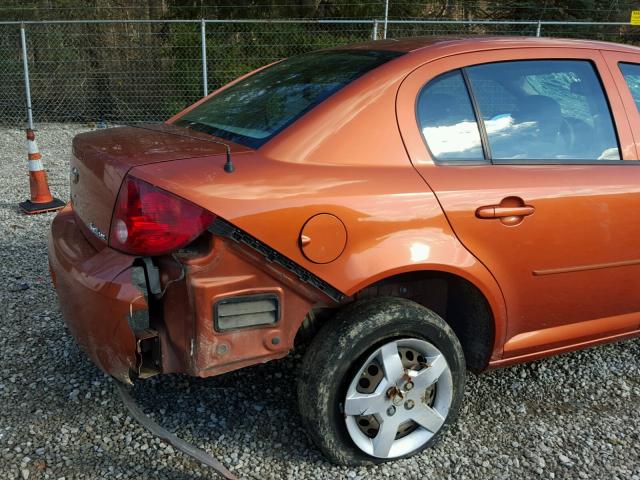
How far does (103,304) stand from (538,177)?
1.83 metres

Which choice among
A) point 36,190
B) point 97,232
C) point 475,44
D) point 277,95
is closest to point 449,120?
point 475,44

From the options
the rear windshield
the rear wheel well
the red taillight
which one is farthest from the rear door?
the red taillight

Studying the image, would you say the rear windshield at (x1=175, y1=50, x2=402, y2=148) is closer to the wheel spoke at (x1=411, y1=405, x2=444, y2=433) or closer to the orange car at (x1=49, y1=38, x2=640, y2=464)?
the orange car at (x1=49, y1=38, x2=640, y2=464)

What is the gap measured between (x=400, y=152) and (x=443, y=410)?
3.64 feet

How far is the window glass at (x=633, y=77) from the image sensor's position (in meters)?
3.03

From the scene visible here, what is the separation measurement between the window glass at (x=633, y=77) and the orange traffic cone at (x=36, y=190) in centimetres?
524

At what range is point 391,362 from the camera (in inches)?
96.6

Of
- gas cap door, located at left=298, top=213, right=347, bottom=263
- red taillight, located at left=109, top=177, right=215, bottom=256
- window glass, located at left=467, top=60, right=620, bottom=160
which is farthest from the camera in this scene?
window glass, located at left=467, top=60, right=620, bottom=160

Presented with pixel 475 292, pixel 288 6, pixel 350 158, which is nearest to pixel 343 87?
pixel 350 158

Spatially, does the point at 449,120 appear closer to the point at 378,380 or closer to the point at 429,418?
Result: the point at 378,380

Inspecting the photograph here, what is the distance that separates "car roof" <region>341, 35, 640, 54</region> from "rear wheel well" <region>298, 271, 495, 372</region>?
100cm

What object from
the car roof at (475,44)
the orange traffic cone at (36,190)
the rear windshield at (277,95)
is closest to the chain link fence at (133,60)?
the orange traffic cone at (36,190)

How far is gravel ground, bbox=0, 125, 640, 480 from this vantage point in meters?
2.57

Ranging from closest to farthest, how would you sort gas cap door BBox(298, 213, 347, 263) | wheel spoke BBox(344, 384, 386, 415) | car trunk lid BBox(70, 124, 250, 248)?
gas cap door BBox(298, 213, 347, 263)
car trunk lid BBox(70, 124, 250, 248)
wheel spoke BBox(344, 384, 386, 415)
